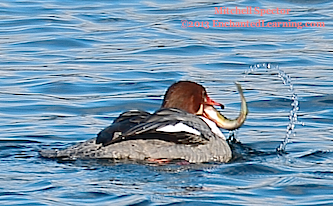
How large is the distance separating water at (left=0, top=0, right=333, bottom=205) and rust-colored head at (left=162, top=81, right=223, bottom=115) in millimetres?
666

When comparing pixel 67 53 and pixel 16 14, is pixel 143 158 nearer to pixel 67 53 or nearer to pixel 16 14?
pixel 67 53

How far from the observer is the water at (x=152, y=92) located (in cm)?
683

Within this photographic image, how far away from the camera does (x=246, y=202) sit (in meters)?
6.50

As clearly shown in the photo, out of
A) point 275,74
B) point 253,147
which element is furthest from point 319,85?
point 253,147

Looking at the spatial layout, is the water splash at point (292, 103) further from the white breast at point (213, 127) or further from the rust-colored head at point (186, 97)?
the rust-colored head at point (186, 97)

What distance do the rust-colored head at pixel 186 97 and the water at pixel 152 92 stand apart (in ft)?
2.18

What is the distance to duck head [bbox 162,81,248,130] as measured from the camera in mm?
8578

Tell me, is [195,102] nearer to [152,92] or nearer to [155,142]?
[155,142]

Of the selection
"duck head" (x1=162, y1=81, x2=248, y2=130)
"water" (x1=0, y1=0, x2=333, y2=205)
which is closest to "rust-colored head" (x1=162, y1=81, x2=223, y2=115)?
"duck head" (x1=162, y1=81, x2=248, y2=130)

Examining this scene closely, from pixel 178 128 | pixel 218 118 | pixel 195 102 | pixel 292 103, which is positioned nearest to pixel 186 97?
pixel 195 102

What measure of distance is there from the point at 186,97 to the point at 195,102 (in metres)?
0.12

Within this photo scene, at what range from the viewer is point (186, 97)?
8.63m

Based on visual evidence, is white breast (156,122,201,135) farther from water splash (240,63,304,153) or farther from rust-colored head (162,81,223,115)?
water splash (240,63,304,153)

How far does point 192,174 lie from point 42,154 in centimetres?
142
